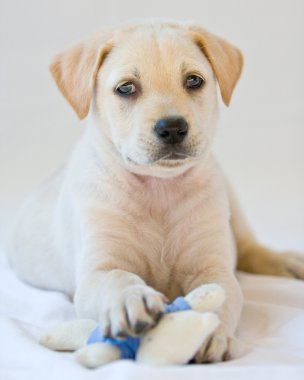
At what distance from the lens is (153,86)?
12.4 feet

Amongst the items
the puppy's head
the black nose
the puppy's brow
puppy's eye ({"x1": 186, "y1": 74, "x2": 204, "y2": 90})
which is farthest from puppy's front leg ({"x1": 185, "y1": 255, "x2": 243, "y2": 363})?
the puppy's brow

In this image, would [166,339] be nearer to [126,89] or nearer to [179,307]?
[179,307]

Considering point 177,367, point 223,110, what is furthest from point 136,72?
point 223,110

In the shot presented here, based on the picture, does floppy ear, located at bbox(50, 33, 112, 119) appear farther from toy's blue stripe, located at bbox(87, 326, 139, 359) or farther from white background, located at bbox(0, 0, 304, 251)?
white background, located at bbox(0, 0, 304, 251)

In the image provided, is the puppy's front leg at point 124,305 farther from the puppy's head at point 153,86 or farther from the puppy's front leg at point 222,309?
the puppy's head at point 153,86

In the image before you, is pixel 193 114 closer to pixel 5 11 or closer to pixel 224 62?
pixel 224 62

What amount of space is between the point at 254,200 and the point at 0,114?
2303 millimetres

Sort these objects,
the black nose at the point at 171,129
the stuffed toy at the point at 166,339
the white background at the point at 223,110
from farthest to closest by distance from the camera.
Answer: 1. the white background at the point at 223,110
2. the black nose at the point at 171,129
3. the stuffed toy at the point at 166,339

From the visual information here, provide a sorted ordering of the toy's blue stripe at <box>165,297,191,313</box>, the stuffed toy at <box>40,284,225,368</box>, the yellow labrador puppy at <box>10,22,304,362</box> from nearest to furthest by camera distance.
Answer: the stuffed toy at <box>40,284,225,368</box>
the toy's blue stripe at <box>165,297,191,313</box>
the yellow labrador puppy at <box>10,22,304,362</box>

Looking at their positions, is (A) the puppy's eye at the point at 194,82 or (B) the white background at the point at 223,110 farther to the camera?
(B) the white background at the point at 223,110

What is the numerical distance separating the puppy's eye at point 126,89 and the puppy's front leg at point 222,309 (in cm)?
89

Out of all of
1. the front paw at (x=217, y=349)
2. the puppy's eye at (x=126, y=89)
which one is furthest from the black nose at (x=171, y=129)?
the front paw at (x=217, y=349)

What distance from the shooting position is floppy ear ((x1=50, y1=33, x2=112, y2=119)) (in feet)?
13.2

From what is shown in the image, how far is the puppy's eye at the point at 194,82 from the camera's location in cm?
388
